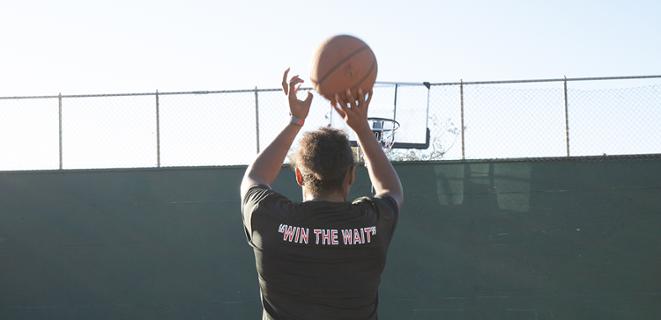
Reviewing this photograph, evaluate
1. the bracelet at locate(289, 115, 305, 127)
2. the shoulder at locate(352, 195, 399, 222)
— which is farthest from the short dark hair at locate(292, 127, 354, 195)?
the bracelet at locate(289, 115, 305, 127)

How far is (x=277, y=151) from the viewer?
2713mm

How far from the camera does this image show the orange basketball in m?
3.33

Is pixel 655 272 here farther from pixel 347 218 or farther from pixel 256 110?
pixel 347 218

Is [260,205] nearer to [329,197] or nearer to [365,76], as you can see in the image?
[329,197]

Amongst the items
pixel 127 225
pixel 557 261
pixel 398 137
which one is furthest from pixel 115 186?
pixel 557 261

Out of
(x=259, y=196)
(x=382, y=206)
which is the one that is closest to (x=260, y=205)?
(x=259, y=196)

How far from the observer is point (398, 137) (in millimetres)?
9547

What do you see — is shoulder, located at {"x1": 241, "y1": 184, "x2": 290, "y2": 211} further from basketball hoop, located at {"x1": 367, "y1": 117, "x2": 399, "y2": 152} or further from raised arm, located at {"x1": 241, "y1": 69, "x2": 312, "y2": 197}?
basketball hoop, located at {"x1": 367, "y1": 117, "x2": 399, "y2": 152}

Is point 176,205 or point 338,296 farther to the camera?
point 176,205

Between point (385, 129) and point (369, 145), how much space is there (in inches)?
259

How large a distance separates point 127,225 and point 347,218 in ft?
25.1

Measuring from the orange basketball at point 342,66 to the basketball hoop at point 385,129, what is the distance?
5541 mm

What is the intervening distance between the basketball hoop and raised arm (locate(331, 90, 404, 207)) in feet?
21.1

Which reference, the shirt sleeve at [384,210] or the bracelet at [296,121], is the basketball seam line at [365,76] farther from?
the shirt sleeve at [384,210]
